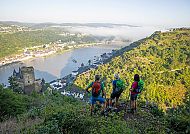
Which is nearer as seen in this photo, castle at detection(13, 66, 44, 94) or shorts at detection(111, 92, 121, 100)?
shorts at detection(111, 92, 121, 100)

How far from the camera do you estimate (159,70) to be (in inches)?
1417

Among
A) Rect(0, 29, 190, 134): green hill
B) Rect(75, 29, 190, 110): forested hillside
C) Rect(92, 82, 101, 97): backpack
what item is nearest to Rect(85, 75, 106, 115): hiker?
Rect(92, 82, 101, 97): backpack

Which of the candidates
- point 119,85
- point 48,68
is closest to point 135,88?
point 119,85

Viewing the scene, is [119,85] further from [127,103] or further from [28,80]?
[28,80]

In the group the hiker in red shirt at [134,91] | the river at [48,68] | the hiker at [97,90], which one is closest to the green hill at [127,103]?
the hiker in red shirt at [134,91]

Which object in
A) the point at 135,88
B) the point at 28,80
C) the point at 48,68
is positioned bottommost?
the point at 48,68

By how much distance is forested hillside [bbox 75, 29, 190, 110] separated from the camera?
97.1 ft

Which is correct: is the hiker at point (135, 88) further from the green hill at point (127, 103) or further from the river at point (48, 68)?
the river at point (48, 68)

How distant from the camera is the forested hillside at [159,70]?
2961cm

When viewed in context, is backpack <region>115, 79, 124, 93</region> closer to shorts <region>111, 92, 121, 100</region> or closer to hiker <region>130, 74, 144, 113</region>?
shorts <region>111, 92, 121, 100</region>

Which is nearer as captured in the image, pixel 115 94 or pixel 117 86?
pixel 117 86

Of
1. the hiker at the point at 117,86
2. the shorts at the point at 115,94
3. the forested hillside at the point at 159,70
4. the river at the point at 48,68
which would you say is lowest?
the river at the point at 48,68

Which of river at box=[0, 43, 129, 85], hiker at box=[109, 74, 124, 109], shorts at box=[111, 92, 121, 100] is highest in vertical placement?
hiker at box=[109, 74, 124, 109]

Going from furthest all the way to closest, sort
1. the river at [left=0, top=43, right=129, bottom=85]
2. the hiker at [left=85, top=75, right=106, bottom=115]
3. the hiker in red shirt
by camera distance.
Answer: the river at [left=0, top=43, right=129, bottom=85]
the hiker in red shirt
the hiker at [left=85, top=75, right=106, bottom=115]
